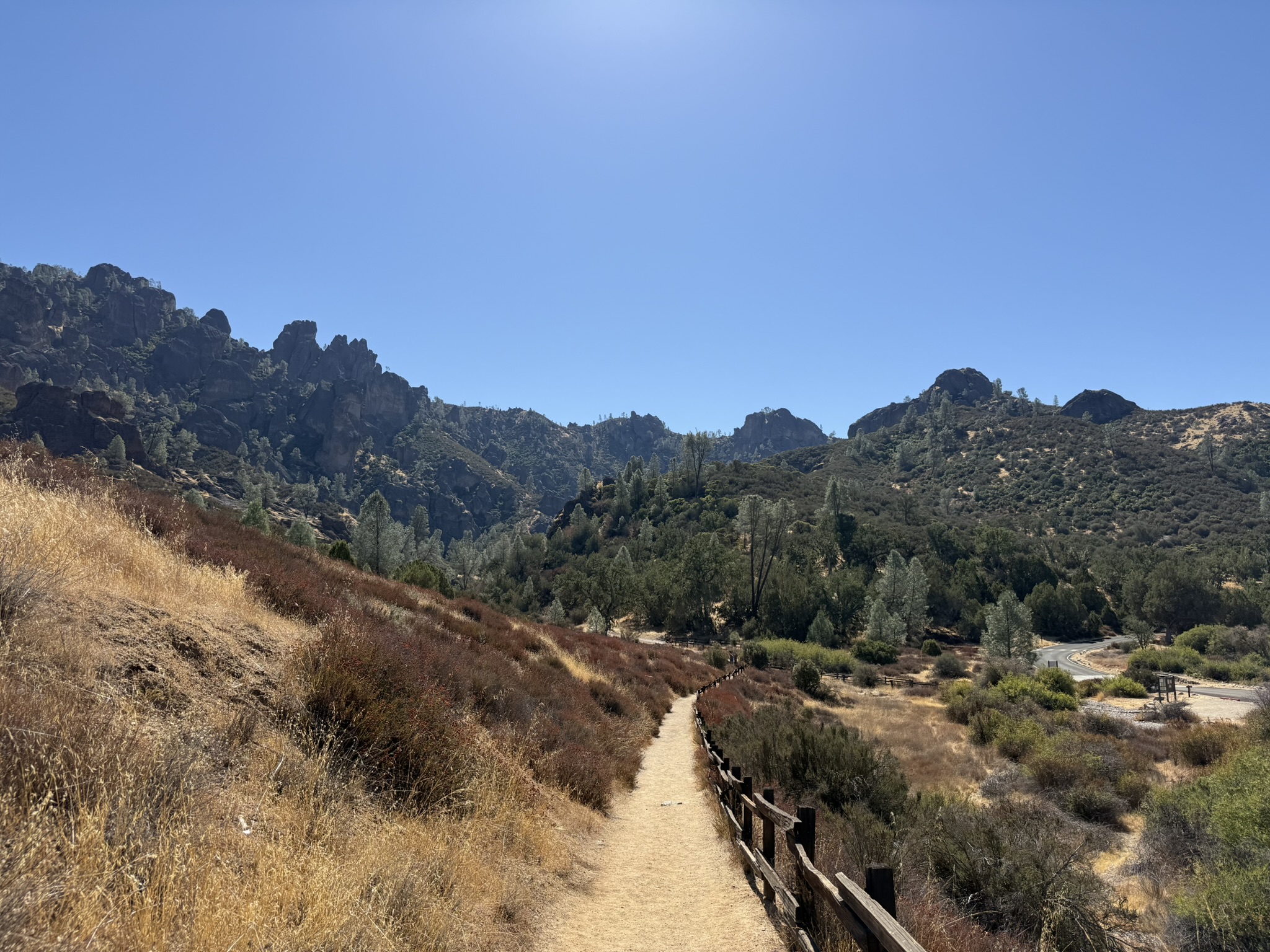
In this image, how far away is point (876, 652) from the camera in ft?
205

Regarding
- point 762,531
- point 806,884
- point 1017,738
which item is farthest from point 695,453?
point 806,884

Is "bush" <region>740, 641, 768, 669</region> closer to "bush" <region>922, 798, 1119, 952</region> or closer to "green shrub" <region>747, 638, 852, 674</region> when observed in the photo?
"green shrub" <region>747, 638, 852, 674</region>

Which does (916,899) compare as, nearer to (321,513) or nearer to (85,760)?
(85,760)

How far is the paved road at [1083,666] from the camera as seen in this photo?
147 feet

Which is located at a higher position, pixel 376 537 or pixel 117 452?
pixel 117 452

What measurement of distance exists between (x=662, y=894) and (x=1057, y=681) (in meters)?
43.4

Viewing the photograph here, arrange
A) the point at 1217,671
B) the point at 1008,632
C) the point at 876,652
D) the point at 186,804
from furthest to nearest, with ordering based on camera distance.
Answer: the point at 1008,632 < the point at 876,652 < the point at 1217,671 < the point at 186,804

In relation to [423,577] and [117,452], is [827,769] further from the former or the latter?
[117,452]

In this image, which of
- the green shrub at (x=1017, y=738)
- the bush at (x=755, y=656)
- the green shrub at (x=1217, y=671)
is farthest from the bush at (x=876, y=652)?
the green shrub at (x=1017, y=738)

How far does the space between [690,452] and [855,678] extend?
90.2m

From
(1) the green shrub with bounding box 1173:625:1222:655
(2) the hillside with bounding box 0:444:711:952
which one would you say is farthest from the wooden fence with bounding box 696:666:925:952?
A: (1) the green shrub with bounding box 1173:625:1222:655

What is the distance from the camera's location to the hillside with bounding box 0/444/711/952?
136 inches

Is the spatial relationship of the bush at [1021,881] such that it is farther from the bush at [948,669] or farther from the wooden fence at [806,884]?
the bush at [948,669]

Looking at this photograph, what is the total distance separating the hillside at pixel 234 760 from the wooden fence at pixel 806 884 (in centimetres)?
229
